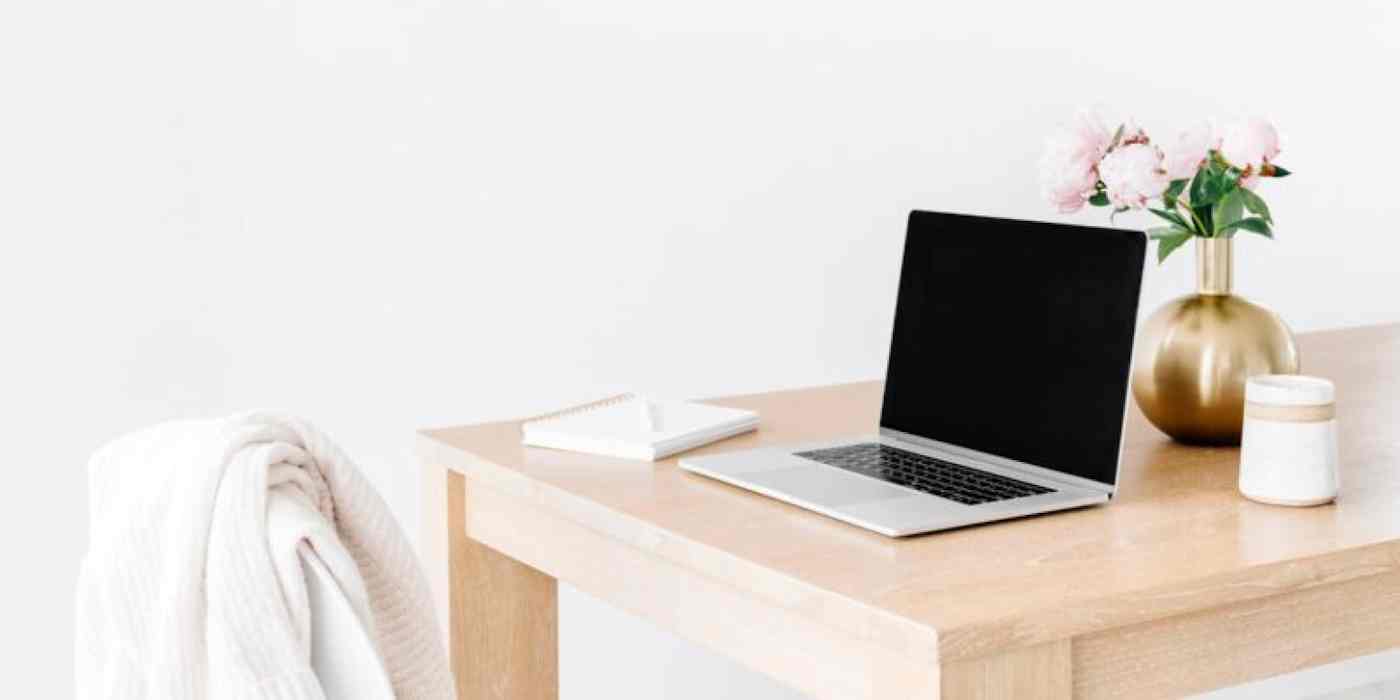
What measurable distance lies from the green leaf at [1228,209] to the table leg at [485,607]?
77 centimetres

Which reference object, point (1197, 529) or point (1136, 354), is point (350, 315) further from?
point (1197, 529)

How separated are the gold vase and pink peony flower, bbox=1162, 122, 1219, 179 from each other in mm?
87

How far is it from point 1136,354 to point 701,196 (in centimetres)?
106

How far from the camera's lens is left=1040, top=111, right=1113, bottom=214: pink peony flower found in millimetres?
1762

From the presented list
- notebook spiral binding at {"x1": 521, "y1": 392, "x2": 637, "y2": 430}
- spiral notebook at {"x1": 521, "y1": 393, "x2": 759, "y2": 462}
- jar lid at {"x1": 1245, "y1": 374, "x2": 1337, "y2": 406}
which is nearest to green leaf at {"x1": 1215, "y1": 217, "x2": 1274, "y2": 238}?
jar lid at {"x1": 1245, "y1": 374, "x2": 1337, "y2": 406}

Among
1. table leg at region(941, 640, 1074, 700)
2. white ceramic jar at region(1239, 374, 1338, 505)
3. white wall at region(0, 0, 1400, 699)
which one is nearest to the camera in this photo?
table leg at region(941, 640, 1074, 700)

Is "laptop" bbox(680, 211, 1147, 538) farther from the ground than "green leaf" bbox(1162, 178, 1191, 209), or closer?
closer

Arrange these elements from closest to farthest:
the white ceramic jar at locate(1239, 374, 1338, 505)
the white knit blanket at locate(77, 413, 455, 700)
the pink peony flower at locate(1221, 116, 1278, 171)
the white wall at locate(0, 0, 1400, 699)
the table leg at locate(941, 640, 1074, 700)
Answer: the white knit blanket at locate(77, 413, 455, 700) → the table leg at locate(941, 640, 1074, 700) → the white ceramic jar at locate(1239, 374, 1338, 505) → the pink peony flower at locate(1221, 116, 1278, 171) → the white wall at locate(0, 0, 1400, 699)

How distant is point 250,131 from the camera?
2348 mm

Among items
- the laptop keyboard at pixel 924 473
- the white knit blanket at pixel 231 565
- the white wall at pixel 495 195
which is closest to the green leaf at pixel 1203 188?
the laptop keyboard at pixel 924 473

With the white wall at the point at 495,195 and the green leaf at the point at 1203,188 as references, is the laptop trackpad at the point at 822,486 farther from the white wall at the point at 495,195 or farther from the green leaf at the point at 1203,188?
the white wall at the point at 495,195

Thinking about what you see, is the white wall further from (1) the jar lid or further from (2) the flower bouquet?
(1) the jar lid

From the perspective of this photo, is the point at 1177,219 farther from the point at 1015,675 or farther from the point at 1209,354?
the point at 1015,675

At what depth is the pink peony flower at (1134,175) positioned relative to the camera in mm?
1716
